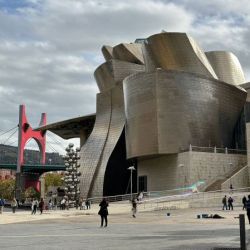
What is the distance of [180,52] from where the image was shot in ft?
194

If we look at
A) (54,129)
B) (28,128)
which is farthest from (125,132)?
(28,128)

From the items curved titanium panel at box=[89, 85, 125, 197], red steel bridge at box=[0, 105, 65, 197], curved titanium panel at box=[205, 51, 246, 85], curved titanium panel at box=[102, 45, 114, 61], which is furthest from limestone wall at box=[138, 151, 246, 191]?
red steel bridge at box=[0, 105, 65, 197]

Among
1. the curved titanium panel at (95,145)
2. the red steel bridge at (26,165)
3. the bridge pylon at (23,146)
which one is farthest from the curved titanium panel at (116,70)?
the bridge pylon at (23,146)

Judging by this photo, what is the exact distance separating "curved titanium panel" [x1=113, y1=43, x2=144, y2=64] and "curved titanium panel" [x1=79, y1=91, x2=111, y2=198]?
643cm

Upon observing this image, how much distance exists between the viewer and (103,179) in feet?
198

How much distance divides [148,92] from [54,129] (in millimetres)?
34876

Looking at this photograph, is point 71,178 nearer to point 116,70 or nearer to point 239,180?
point 239,180

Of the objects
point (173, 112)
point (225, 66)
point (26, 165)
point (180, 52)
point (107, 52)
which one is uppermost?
point (107, 52)

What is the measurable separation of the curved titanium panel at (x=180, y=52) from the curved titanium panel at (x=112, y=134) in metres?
9.46

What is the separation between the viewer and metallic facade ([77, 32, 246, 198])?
53406 mm

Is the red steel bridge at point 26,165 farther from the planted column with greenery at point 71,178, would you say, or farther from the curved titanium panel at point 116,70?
the planted column with greenery at point 71,178

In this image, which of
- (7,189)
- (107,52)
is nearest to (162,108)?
(107,52)

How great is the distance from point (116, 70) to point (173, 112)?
17103 mm

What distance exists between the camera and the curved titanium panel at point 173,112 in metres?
53.1
